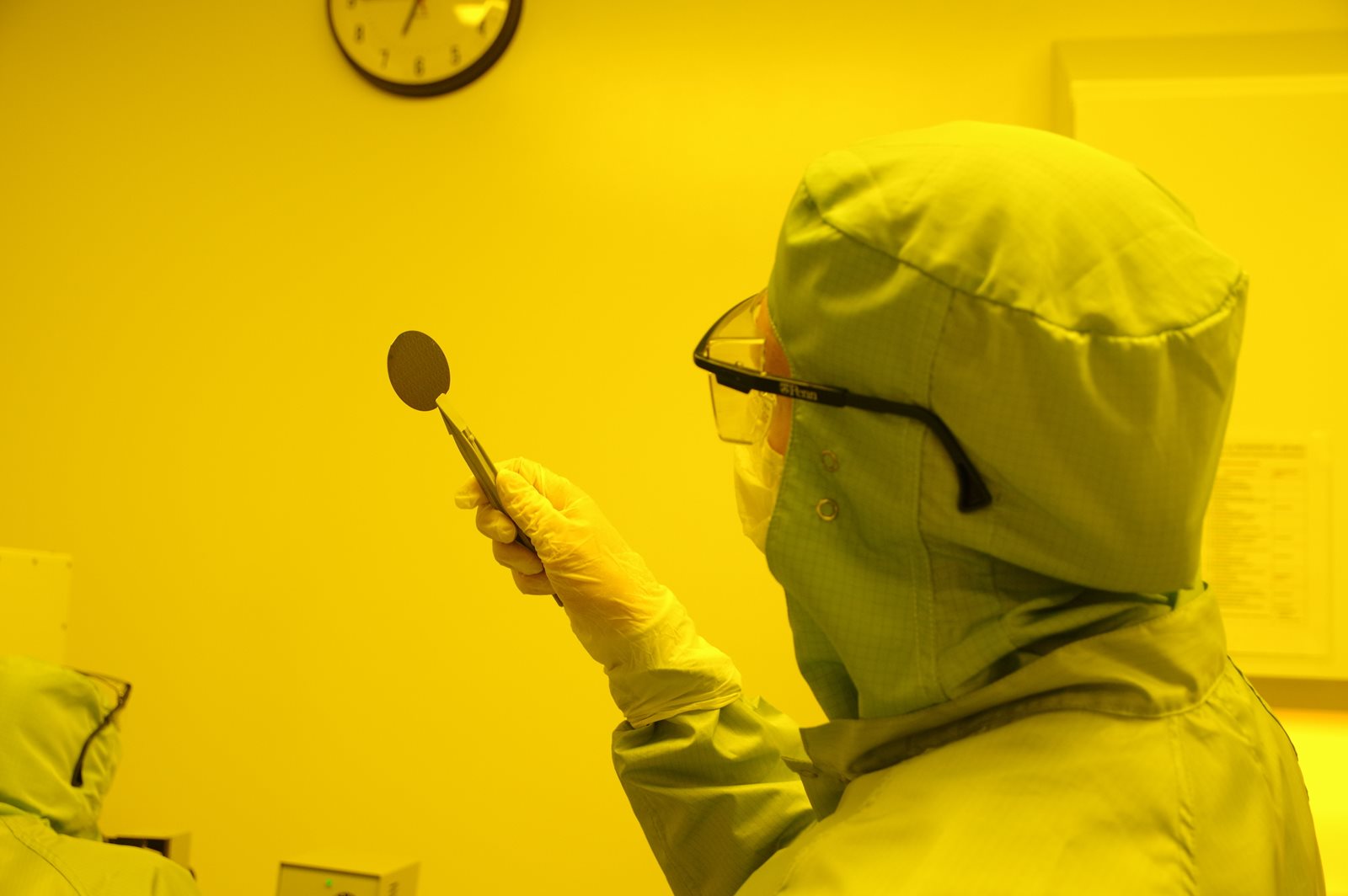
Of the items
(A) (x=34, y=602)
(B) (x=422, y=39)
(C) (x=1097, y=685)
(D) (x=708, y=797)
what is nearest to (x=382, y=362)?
(B) (x=422, y=39)

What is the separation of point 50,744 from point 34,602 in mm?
361

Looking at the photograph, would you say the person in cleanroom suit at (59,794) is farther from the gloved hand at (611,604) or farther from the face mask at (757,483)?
the face mask at (757,483)

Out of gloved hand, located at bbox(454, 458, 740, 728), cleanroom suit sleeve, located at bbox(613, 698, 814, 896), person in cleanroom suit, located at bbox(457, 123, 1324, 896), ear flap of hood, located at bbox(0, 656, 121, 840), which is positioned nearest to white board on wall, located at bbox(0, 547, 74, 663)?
ear flap of hood, located at bbox(0, 656, 121, 840)

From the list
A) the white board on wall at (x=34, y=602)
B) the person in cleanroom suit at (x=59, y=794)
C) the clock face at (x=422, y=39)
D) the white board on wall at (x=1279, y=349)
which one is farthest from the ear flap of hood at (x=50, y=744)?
the white board on wall at (x=1279, y=349)

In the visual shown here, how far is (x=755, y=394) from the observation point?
0.88 metres

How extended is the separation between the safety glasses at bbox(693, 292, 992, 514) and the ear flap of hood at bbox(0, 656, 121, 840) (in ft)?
3.17

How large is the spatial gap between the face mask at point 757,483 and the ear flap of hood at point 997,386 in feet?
0.30

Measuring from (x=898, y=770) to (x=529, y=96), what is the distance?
5.67 ft

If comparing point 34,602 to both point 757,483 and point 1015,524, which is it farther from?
point 1015,524

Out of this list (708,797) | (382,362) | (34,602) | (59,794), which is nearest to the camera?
(708,797)

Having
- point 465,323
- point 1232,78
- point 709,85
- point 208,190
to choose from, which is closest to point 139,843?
point 465,323

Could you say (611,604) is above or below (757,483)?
below

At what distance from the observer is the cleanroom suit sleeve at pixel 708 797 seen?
1.03m

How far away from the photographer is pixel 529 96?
2.12 metres
